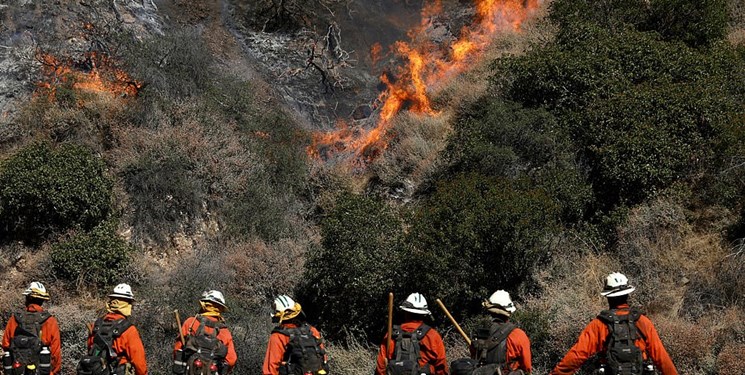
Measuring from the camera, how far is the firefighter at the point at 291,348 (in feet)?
27.0

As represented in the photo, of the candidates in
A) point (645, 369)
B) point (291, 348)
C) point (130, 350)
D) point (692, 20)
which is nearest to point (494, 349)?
point (645, 369)

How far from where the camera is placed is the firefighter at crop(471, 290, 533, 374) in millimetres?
7637

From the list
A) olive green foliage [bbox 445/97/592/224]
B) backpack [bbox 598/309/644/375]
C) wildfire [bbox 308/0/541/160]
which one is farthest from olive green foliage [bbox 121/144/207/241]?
backpack [bbox 598/309/644/375]

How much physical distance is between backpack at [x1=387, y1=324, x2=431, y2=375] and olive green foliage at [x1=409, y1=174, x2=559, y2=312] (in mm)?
5551

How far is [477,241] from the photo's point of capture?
1382cm

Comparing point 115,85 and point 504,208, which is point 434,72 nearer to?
point 115,85

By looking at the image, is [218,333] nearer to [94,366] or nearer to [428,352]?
[94,366]

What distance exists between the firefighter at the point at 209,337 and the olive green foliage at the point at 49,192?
971 cm

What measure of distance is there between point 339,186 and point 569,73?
6.73 metres

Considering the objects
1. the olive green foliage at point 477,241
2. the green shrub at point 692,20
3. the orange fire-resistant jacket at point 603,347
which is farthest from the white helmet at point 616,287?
the green shrub at point 692,20

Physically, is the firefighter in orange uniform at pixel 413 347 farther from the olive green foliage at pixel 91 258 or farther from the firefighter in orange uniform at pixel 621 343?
the olive green foliage at pixel 91 258

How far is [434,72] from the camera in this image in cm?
2425

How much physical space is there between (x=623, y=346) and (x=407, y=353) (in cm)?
216

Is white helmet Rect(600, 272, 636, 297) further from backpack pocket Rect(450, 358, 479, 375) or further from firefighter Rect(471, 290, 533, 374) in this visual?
backpack pocket Rect(450, 358, 479, 375)
